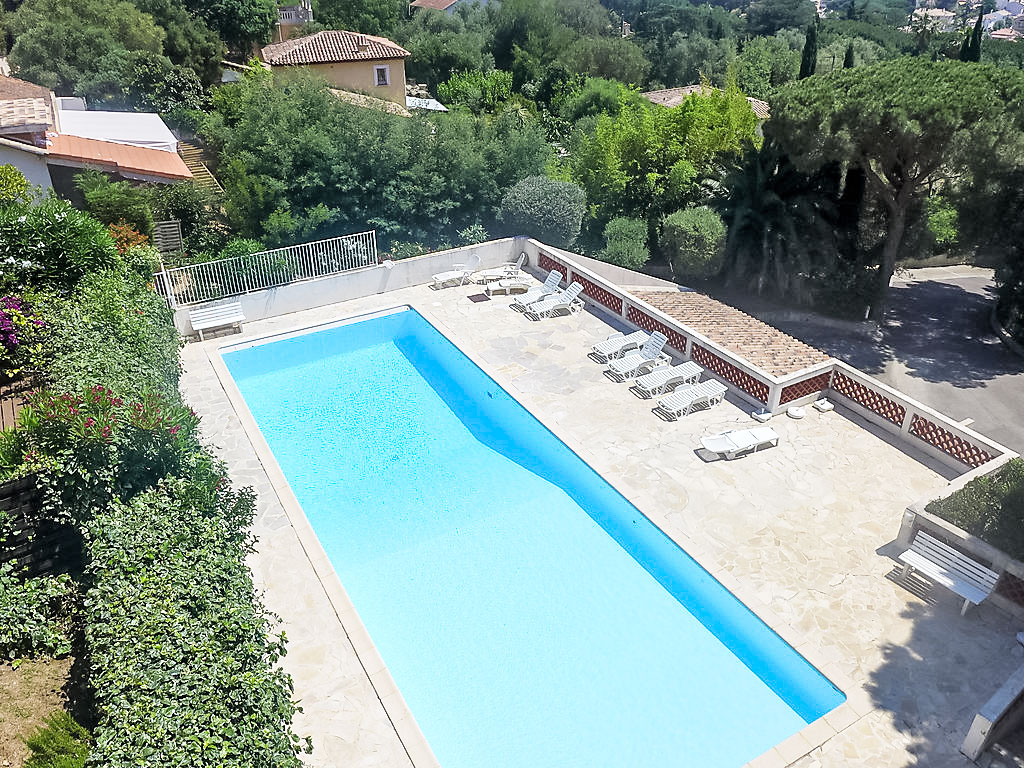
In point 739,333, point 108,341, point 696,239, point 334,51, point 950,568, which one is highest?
point 334,51

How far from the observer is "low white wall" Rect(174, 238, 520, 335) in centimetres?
1991

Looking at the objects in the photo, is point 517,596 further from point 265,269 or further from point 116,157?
point 116,157

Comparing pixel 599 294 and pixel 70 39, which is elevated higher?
pixel 70 39

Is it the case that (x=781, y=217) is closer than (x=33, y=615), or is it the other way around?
(x=33, y=615)

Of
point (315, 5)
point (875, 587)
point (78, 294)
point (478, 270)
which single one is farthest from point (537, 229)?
point (315, 5)

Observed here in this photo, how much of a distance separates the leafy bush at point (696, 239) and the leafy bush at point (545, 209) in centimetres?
291

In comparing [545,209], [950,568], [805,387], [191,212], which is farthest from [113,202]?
[950,568]

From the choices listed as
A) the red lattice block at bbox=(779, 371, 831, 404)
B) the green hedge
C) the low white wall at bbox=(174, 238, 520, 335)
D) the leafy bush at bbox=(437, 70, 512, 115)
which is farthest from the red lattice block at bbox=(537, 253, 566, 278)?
the leafy bush at bbox=(437, 70, 512, 115)

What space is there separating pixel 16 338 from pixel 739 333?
14839 mm

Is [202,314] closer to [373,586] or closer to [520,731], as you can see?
[373,586]

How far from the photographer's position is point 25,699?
850 centimetres

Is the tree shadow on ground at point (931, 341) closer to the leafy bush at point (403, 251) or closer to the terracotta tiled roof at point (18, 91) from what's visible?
the leafy bush at point (403, 251)

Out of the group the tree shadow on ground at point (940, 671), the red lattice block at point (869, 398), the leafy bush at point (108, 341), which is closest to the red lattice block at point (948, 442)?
the red lattice block at point (869, 398)

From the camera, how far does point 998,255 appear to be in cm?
2095
